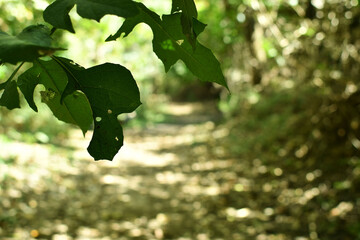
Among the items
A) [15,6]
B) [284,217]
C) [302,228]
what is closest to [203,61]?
[15,6]

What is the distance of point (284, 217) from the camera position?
174 inches

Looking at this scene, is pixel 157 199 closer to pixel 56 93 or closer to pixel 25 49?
pixel 56 93

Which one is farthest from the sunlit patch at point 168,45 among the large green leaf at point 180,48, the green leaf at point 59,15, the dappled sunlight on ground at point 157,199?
the dappled sunlight on ground at point 157,199

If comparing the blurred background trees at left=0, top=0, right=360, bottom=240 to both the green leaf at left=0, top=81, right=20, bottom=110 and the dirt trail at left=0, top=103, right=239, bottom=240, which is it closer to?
the dirt trail at left=0, top=103, right=239, bottom=240

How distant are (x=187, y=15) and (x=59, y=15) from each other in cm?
25

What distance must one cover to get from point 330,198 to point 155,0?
411cm

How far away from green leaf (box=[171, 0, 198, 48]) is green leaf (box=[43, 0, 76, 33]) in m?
0.21

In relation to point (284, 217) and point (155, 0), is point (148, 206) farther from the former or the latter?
point (155, 0)

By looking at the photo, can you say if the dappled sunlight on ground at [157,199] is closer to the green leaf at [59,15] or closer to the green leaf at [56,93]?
the green leaf at [56,93]

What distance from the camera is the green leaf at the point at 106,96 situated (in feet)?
2.12

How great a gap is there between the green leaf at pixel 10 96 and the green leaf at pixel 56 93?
0.06ft

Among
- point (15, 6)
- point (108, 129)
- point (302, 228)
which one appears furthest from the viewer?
point (302, 228)

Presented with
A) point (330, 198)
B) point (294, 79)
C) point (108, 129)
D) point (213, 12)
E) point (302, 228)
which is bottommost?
point (108, 129)

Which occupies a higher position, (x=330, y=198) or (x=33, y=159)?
(x=33, y=159)
